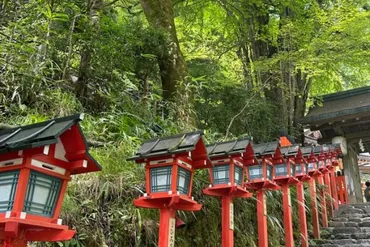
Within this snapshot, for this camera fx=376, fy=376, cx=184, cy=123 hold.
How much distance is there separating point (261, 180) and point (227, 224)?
1.27 m

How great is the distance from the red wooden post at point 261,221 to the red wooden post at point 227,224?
0.96m

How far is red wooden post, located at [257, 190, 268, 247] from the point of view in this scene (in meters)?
4.57

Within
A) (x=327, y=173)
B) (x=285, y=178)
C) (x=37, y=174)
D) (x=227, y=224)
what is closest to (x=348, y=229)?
(x=327, y=173)

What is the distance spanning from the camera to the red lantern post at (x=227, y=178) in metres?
3.77

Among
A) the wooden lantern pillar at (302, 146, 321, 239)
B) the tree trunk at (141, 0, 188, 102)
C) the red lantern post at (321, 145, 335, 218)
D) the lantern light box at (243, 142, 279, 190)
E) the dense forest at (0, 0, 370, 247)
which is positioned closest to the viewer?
the dense forest at (0, 0, 370, 247)

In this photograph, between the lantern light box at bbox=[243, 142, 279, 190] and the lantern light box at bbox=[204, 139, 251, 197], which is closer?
the lantern light box at bbox=[204, 139, 251, 197]

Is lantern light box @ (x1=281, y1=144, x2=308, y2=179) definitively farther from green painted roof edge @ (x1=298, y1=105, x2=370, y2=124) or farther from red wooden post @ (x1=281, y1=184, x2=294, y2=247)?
green painted roof edge @ (x1=298, y1=105, x2=370, y2=124)

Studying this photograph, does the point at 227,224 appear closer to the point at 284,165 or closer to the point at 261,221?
the point at 261,221

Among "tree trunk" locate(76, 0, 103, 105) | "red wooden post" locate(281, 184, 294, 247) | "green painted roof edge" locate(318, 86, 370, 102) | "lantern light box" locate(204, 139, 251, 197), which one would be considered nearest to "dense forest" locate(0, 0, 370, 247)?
"tree trunk" locate(76, 0, 103, 105)

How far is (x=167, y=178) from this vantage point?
286 centimetres

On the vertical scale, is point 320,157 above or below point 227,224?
above

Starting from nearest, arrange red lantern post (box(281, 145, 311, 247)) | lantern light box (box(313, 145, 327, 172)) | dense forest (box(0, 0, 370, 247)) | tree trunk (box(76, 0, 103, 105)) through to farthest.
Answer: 1. dense forest (box(0, 0, 370, 247))
2. tree trunk (box(76, 0, 103, 105))
3. red lantern post (box(281, 145, 311, 247))
4. lantern light box (box(313, 145, 327, 172))

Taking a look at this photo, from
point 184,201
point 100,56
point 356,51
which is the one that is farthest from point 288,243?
point 356,51

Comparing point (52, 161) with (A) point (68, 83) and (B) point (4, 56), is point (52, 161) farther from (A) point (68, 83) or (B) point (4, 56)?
(A) point (68, 83)
